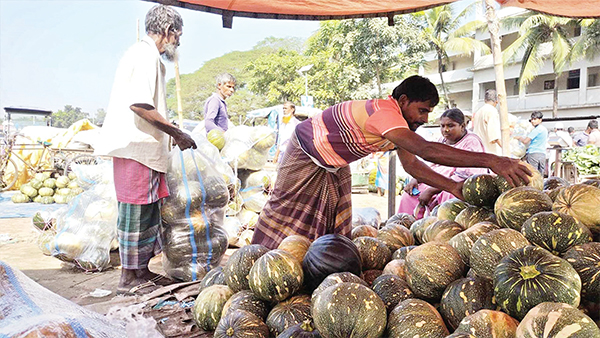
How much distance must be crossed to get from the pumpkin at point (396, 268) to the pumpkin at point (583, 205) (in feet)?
2.30

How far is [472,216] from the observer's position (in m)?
2.15

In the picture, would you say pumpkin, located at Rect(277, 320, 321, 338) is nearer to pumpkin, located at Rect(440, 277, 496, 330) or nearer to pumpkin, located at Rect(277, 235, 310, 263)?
pumpkin, located at Rect(277, 235, 310, 263)

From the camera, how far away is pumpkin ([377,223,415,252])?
2328 mm

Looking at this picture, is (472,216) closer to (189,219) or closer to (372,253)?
(372,253)

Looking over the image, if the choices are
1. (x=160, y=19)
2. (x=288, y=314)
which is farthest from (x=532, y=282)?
(x=160, y=19)

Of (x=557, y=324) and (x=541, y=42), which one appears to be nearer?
(x=557, y=324)

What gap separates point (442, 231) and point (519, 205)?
381 millimetres

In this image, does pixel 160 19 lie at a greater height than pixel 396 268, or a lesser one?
greater

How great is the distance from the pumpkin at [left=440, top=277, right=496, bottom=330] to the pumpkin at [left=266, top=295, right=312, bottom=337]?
0.54m

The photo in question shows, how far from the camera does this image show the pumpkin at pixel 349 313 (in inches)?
58.1

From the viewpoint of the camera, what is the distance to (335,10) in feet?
12.8

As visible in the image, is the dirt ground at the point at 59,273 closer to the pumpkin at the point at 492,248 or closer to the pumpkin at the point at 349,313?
the pumpkin at the point at 349,313

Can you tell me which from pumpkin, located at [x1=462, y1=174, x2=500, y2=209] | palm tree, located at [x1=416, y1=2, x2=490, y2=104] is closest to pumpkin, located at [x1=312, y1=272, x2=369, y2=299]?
pumpkin, located at [x1=462, y1=174, x2=500, y2=209]

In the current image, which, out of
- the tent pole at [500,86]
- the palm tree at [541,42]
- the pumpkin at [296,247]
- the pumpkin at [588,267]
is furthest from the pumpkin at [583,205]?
the palm tree at [541,42]
